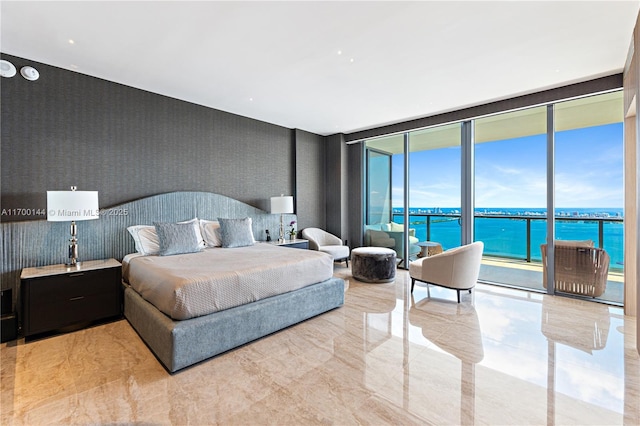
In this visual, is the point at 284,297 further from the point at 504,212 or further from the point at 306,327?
the point at 504,212

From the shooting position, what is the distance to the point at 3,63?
9.84ft

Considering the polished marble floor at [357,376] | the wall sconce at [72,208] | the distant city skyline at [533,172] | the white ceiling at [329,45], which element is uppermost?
the white ceiling at [329,45]

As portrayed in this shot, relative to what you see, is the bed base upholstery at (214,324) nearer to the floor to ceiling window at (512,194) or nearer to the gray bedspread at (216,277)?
the gray bedspread at (216,277)

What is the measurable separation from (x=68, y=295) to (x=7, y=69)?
7.84 feet

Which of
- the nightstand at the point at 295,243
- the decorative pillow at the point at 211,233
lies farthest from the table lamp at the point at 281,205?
the decorative pillow at the point at 211,233

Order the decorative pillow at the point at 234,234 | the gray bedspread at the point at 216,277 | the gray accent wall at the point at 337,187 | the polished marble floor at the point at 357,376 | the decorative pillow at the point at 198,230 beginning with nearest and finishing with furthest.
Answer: the polished marble floor at the point at 357,376 → the gray bedspread at the point at 216,277 → the decorative pillow at the point at 198,230 → the decorative pillow at the point at 234,234 → the gray accent wall at the point at 337,187

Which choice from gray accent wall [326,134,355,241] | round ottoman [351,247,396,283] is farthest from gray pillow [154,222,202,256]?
gray accent wall [326,134,355,241]

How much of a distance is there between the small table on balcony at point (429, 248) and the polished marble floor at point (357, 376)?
2.34m

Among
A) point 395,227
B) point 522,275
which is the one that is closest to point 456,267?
point 522,275

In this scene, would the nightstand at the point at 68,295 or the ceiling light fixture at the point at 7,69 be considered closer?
the nightstand at the point at 68,295

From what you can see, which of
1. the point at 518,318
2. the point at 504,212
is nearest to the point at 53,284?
the point at 518,318

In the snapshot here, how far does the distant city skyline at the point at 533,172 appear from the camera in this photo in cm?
398

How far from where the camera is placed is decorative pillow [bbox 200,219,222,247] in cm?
437

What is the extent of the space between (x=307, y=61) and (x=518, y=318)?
12.1 ft
